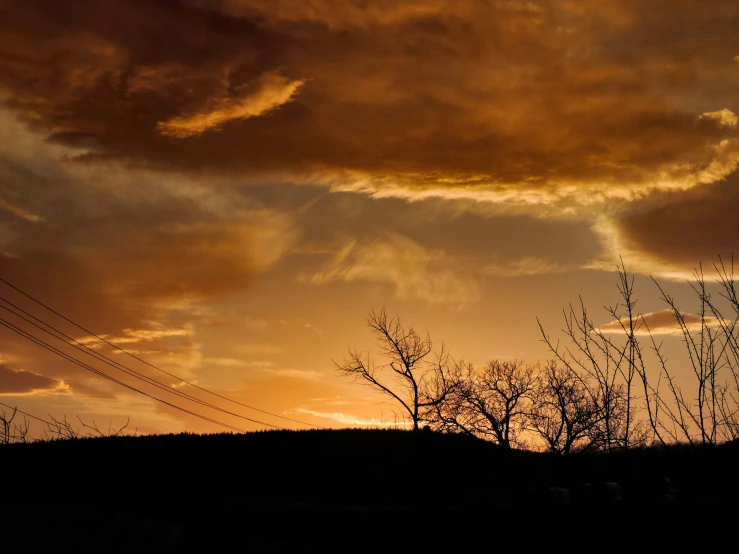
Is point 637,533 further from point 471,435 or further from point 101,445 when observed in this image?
point 471,435

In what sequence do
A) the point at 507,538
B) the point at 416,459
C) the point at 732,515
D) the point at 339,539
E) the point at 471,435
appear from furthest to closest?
the point at 471,435, the point at 416,459, the point at 339,539, the point at 507,538, the point at 732,515

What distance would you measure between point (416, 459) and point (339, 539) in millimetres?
25193

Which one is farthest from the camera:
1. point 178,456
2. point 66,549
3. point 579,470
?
point 579,470

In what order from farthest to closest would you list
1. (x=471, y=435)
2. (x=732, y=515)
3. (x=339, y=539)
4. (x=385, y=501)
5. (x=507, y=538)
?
(x=471, y=435) < (x=385, y=501) < (x=339, y=539) < (x=507, y=538) < (x=732, y=515)

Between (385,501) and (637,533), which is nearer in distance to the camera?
(637,533)

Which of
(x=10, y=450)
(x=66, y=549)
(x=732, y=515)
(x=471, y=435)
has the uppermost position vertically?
(x=471, y=435)

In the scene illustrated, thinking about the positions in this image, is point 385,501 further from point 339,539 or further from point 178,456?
point 339,539

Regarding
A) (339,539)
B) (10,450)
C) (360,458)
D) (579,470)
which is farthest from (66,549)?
Result: (579,470)

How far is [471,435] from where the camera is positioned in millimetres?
37344

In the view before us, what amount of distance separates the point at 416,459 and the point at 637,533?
87.3ft

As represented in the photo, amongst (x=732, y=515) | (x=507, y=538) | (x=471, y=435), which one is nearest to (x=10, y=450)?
(x=507, y=538)

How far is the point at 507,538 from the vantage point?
5.71 metres

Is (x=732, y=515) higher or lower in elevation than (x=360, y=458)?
lower

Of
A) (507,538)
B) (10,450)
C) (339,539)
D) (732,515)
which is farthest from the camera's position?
(10,450)
